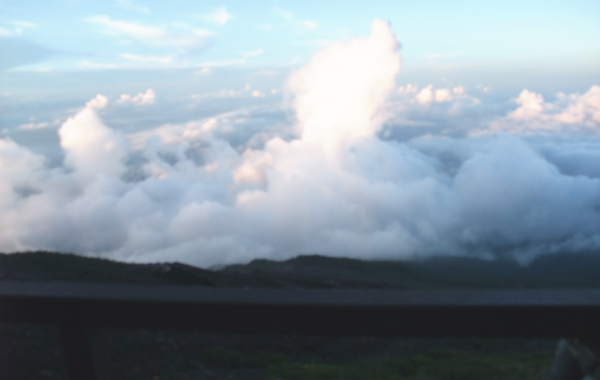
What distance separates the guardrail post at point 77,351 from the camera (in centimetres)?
286

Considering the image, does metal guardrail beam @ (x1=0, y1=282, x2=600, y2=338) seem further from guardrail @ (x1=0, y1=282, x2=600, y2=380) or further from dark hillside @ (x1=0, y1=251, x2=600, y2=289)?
dark hillside @ (x1=0, y1=251, x2=600, y2=289)

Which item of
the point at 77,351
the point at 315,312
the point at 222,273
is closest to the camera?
the point at 315,312

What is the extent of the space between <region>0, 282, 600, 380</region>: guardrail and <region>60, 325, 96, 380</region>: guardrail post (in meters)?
0.04

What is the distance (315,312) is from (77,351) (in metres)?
1.52

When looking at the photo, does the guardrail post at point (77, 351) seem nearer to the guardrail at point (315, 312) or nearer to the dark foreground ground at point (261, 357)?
the guardrail at point (315, 312)

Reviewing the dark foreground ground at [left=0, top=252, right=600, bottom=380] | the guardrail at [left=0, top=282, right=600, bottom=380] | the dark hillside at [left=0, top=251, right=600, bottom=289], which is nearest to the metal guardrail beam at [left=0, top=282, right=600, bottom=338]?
the guardrail at [left=0, top=282, right=600, bottom=380]

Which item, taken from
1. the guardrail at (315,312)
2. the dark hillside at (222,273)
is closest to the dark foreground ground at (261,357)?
the guardrail at (315,312)

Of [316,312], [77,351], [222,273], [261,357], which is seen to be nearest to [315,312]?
[316,312]

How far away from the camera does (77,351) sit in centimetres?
290

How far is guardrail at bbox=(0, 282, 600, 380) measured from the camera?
2.71 metres

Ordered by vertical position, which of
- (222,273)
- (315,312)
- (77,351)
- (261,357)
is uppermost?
(315,312)

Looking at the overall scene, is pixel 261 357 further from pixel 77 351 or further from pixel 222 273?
pixel 222 273

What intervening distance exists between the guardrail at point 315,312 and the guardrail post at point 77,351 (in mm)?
40

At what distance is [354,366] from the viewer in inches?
172
